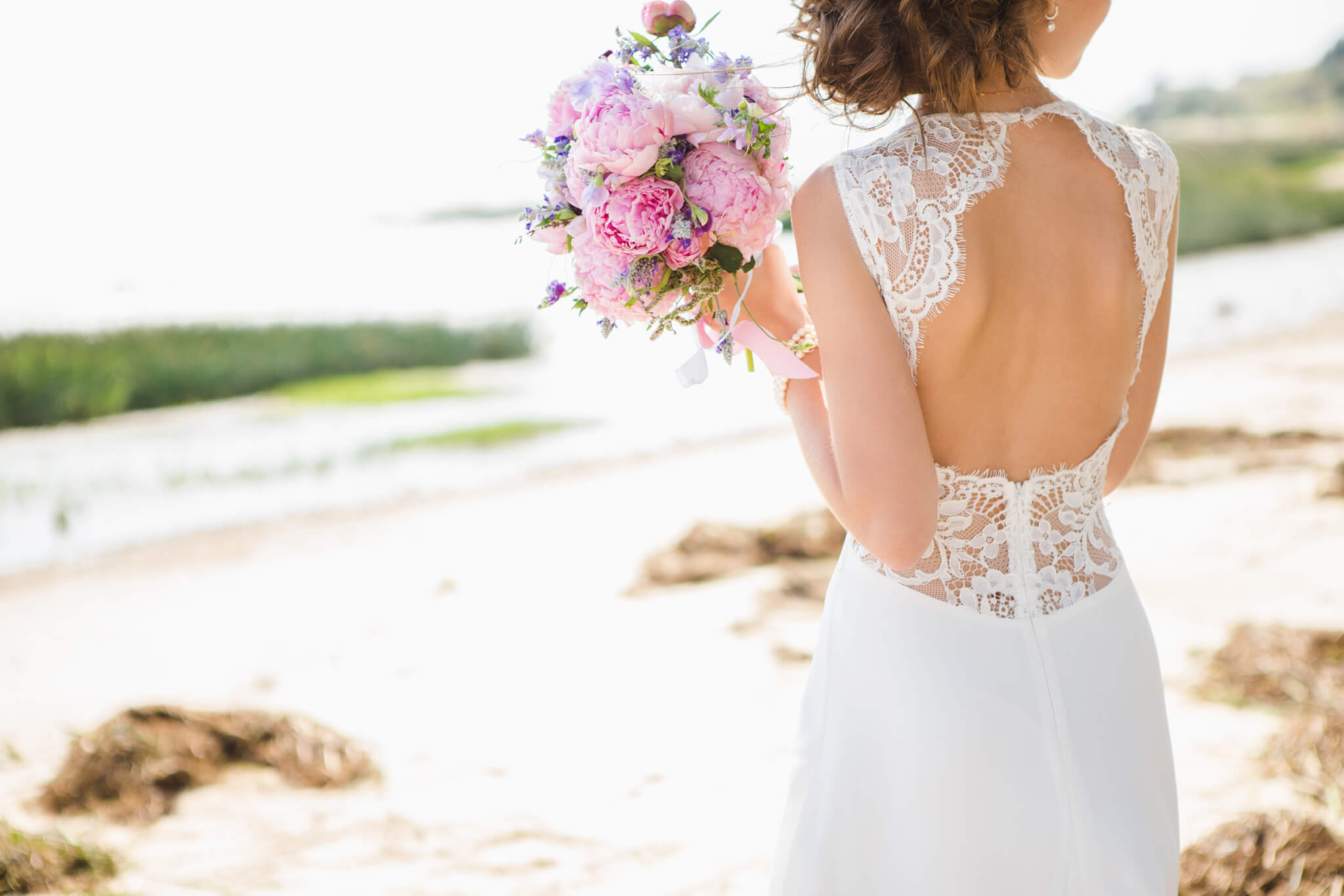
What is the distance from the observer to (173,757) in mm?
4512

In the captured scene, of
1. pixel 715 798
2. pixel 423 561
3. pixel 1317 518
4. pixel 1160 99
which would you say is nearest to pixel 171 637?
pixel 423 561

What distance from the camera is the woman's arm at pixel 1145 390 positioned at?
5.79 feet

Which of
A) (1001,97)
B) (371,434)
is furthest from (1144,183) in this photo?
(371,434)

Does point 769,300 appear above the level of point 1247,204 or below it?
below

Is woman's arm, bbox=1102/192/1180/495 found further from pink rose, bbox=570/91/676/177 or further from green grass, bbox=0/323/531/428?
green grass, bbox=0/323/531/428

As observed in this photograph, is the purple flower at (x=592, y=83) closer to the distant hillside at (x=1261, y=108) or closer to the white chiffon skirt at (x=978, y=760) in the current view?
the white chiffon skirt at (x=978, y=760)

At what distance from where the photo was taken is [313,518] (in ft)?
34.6

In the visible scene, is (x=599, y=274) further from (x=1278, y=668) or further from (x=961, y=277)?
(x=1278, y=668)

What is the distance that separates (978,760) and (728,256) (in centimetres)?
89

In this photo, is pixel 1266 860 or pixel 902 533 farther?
pixel 1266 860

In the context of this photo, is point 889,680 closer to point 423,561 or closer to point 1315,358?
point 423,561

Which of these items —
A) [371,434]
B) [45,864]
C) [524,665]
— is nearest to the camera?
[45,864]

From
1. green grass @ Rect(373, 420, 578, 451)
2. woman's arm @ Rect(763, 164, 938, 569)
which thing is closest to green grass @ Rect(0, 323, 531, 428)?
green grass @ Rect(373, 420, 578, 451)

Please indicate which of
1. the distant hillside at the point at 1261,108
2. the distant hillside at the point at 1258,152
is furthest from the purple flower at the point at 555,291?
the distant hillside at the point at 1261,108
